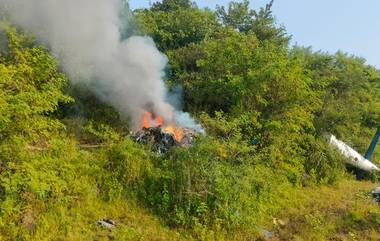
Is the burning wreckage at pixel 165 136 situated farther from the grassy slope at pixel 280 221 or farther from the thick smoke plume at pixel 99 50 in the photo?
the grassy slope at pixel 280 221

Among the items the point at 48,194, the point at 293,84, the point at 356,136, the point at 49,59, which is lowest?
the point at 48,194

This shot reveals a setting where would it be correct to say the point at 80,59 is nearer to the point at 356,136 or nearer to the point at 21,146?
the point at 21,146

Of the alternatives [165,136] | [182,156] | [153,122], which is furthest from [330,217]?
[153,122]

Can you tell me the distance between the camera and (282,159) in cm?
1319

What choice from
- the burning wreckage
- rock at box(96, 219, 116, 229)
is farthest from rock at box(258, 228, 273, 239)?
rock at box(96, 219, 116, 229)

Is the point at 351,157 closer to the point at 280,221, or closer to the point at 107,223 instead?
the point at 280,221

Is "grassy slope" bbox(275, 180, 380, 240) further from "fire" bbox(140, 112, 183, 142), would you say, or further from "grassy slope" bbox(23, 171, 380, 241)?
"fire" bbox(140, 112, 183, 142)

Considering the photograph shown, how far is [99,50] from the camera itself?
14.2m

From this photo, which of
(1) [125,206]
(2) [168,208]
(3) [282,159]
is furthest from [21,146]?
(3) [282,159]

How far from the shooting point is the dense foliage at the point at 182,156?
28.6 ft

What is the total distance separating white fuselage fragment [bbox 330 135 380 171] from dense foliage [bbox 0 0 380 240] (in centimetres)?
48

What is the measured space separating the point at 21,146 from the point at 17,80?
4.22 feet

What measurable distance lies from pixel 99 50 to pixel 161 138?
3.77 metres

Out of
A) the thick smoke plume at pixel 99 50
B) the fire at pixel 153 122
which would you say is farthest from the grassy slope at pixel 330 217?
the thick smoke plume at pixel 99 50
